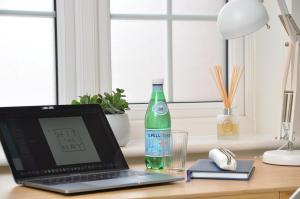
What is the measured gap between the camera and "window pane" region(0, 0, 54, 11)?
6.50ft

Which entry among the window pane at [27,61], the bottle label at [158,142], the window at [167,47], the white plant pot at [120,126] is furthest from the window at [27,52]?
the bottle label at [158,142]

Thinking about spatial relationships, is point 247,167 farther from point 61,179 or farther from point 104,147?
point 61,179

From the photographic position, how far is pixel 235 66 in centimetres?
221

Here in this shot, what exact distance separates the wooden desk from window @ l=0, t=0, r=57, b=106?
615mm

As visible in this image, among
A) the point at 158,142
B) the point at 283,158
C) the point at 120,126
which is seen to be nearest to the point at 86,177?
the point at 158,142

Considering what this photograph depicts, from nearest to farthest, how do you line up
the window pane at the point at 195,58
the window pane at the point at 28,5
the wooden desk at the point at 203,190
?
the wooden desk at the point at 203,190 < the window pane at the point at 28,5 < the window pane at the point at 195,58

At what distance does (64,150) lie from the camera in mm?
1496

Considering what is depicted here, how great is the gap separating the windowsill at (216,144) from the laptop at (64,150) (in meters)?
0.23

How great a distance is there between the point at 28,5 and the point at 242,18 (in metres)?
0.83

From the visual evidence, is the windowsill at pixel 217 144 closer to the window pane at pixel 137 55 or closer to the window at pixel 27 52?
the window pane at pixel 137 55

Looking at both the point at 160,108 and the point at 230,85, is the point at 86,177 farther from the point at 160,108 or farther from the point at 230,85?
the point at 230,85

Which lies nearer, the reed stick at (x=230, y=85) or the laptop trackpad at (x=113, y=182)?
the laptop trackpad at (x=113, y=182)

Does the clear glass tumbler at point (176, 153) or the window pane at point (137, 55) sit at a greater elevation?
the window pane at point (137, 55)

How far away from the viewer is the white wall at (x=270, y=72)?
2133 mm
